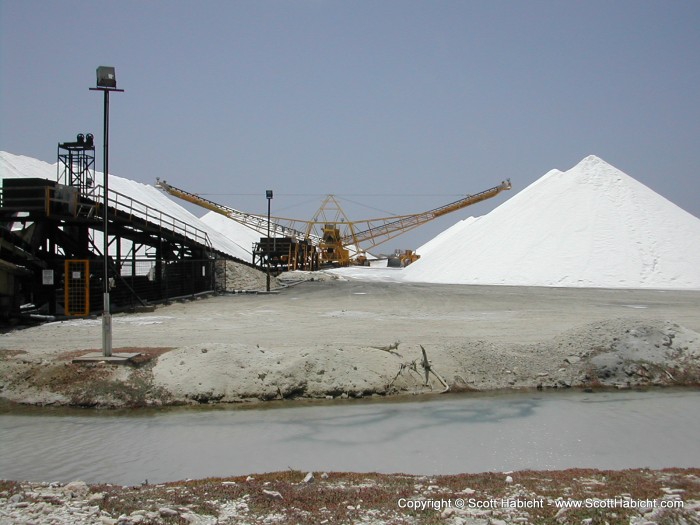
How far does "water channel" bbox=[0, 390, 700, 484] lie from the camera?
23.4 feet

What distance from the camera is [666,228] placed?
4025 centimetres

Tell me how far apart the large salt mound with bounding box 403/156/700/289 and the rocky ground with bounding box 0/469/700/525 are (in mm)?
31538

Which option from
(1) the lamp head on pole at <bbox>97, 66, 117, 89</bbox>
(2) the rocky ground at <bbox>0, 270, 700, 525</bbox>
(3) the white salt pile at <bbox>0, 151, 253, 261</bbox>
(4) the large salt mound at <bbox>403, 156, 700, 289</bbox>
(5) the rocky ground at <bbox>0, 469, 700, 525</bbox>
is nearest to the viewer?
(5) the rocky ground at <bbox>0, 469, 700, 525</bbox>

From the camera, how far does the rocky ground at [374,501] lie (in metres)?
4.63

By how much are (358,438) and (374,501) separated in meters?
3.17

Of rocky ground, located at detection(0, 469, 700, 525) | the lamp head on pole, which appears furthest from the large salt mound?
rocky ground, located at detection(0, 469, 700, 525)

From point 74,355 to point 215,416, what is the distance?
3703mm

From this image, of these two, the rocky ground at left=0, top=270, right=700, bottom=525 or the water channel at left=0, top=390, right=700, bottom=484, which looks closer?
the rocky ground at left=0, top=270, right=700, bottom=525

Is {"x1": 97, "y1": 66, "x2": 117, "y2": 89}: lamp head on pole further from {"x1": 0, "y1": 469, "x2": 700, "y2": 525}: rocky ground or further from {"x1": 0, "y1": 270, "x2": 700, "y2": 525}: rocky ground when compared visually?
{"x1": 0, "y1": 469, "x2": 700, "y2": 525}: rocky ground

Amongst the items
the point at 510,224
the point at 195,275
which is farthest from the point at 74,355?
the point at 510,224

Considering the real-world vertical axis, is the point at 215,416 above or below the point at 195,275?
below

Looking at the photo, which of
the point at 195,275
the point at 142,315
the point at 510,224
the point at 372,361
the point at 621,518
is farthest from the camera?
the point at 510,224

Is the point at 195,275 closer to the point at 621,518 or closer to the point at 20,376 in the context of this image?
the point at 20,376

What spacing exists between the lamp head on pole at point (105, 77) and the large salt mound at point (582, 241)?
30.1 meters
